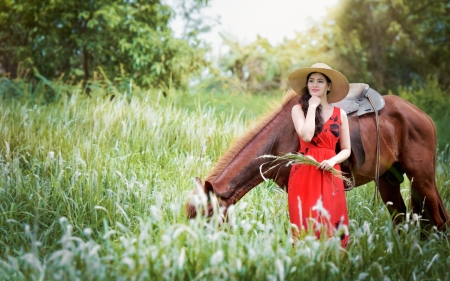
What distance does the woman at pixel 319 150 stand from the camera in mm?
3119

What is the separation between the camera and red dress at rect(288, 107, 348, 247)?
3.13 m

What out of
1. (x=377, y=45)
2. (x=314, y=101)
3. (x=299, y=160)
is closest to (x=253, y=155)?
(x=299, y=160)

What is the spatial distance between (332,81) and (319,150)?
0.48 meters

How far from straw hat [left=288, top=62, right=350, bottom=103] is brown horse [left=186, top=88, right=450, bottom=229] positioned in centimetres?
17

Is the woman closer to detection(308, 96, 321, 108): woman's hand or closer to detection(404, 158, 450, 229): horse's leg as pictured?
detection(308, 96, 321, 108): woman's hand

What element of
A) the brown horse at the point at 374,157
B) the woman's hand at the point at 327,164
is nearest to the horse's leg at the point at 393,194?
the brown horse at the point at 374,157

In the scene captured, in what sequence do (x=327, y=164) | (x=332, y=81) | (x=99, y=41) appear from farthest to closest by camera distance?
(x=99, y=41) → (x=332, y=81) → (x=327, y=164)

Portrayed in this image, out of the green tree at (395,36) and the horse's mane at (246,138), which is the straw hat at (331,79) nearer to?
the horse's mane at (246,138)

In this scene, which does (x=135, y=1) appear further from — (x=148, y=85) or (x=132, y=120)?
(x=132, y=120)

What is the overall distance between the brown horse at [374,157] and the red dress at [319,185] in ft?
0.69

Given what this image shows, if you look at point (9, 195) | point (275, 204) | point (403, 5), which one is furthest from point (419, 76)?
point (9, 195)

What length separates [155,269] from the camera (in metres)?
2.41

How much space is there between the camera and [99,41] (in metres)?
8.60

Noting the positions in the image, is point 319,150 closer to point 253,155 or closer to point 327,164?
point 327,164
